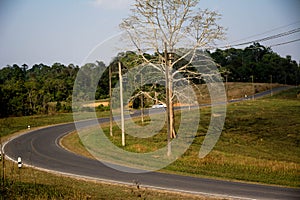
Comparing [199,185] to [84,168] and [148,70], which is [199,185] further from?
[148,70]

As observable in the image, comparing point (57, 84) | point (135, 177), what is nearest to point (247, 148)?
point (135, 177)

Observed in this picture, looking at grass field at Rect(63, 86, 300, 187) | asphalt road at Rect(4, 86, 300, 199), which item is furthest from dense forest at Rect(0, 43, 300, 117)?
asphalt road at Rect(4, 86, 300, 199)

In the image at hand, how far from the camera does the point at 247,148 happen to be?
3109cm

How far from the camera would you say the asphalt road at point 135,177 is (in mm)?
15586

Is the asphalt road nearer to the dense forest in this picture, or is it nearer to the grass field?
the grass field

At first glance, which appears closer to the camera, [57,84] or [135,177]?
[135,177]

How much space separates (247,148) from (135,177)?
14.8 m

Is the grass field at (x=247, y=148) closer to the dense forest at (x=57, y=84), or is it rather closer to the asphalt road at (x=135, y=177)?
the asphalt road at (x=135, y=177)

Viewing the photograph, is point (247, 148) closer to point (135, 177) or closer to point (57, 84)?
point (135, 177)

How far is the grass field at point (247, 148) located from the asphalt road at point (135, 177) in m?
1.62

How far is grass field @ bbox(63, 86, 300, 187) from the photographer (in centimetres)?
2047

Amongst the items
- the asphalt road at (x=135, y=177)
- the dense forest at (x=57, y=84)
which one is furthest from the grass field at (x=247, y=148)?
the dense forest at (x=57, y=84)

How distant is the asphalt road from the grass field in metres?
1.62

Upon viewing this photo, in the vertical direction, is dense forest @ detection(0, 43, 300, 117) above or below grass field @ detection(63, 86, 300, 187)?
above
